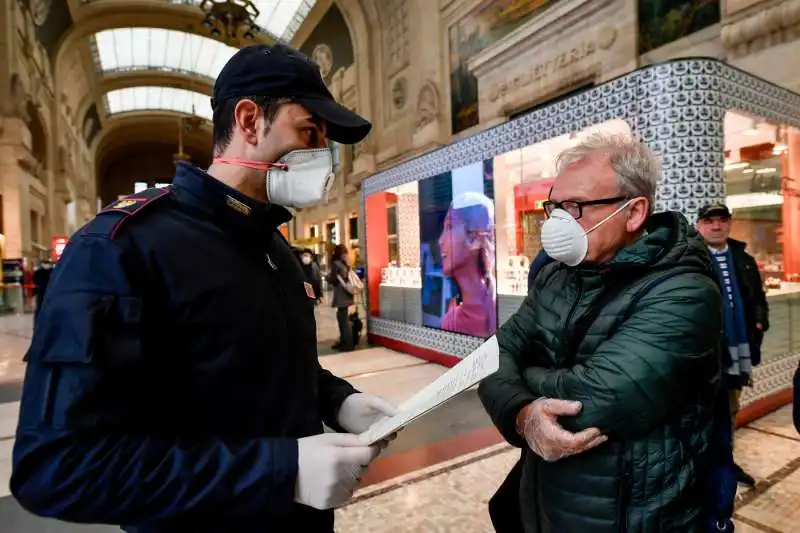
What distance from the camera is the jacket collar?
3.08ft

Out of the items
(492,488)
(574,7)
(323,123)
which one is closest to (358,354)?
(492,488)

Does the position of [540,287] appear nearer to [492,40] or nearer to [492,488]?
[492,488]

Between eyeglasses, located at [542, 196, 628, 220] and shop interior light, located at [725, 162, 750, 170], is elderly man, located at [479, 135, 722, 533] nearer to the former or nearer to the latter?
eyeglasses, located at [542, 196, 628, 220]

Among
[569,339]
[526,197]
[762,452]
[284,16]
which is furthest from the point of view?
[284,16]

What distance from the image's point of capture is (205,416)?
86cm

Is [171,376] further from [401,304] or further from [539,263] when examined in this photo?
[401,304]

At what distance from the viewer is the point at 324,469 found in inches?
30.6

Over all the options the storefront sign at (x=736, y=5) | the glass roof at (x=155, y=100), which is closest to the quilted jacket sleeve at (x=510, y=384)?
the storefront sign at (x=736, y=5)

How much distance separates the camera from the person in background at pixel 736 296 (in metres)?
2.99

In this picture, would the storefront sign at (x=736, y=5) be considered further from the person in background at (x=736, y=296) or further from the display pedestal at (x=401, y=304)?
the display pedestal at (x=401, y=304)

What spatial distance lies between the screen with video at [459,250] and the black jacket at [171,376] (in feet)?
15.0

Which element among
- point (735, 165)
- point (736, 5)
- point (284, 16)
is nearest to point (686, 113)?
point (735, 165)

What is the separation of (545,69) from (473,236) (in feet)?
21.7

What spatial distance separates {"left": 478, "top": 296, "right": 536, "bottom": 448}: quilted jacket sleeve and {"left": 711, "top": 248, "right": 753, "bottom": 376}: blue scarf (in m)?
2.15
